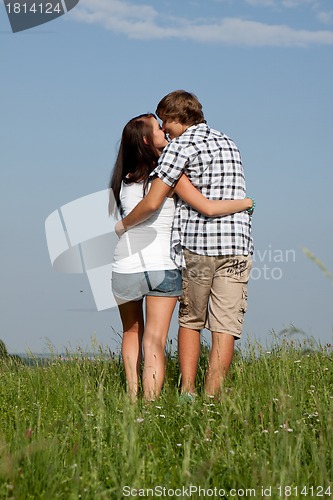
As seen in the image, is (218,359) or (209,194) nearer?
(209,194)

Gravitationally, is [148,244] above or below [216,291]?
above

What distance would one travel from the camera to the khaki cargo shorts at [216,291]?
5.46 metres

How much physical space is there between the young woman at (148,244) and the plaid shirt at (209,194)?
9 cm

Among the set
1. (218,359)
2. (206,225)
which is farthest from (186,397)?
(206,225)

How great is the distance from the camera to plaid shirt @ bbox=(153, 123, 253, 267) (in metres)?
5.38

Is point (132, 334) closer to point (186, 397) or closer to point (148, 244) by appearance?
point (186, 397)

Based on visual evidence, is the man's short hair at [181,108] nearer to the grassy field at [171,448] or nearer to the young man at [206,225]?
the young man at [206,225]

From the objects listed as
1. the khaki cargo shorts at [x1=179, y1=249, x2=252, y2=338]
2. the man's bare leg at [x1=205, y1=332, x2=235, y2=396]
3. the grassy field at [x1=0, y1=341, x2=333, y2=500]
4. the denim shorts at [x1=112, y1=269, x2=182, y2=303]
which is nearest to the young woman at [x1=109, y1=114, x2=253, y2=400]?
the denim shorts at [x1=112, y1=269, x2=182, y2=303]

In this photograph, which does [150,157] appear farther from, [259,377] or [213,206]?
[259,377]

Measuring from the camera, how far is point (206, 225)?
5406 mm

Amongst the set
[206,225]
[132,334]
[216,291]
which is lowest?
[132,334]

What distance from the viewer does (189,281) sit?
5.52m

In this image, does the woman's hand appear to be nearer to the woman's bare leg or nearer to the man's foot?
the woman's bare leg

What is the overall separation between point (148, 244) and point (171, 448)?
69.1 inches
